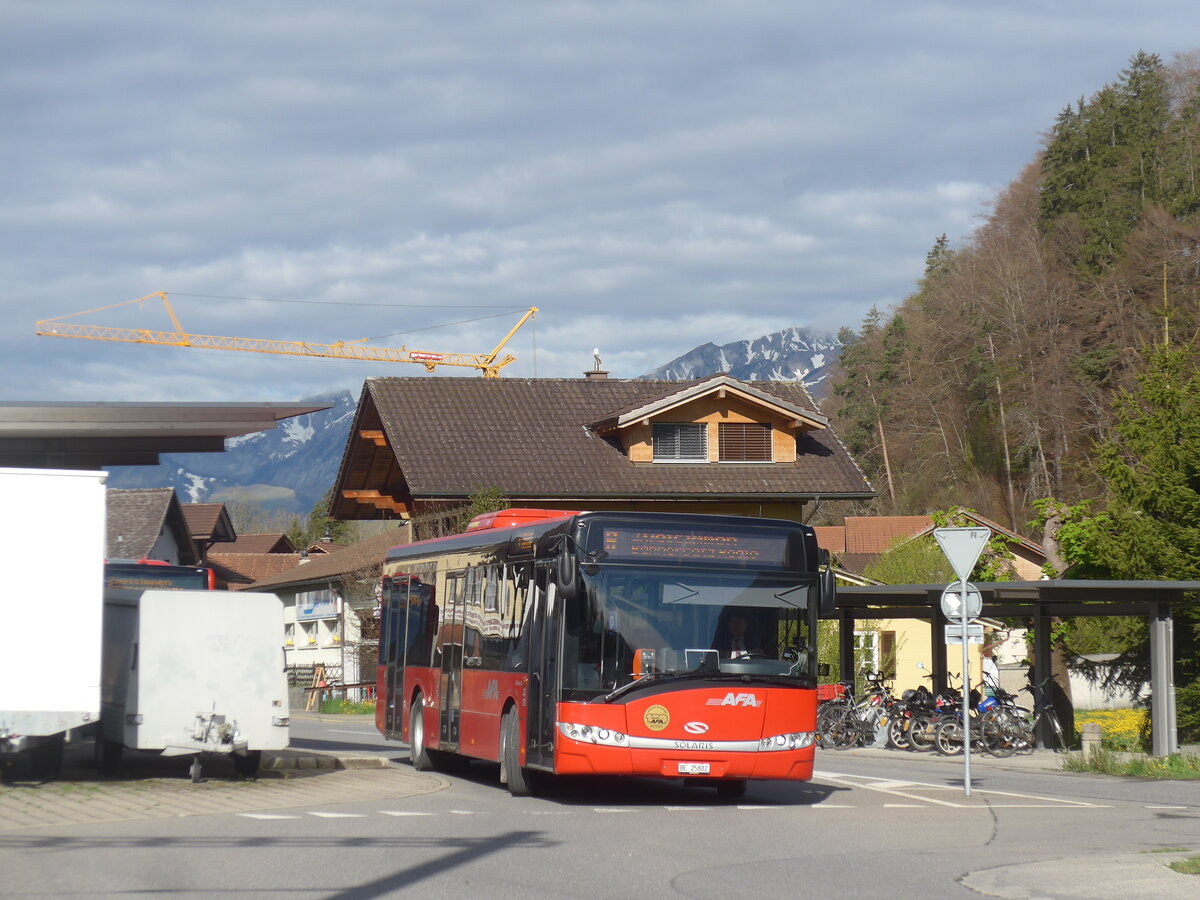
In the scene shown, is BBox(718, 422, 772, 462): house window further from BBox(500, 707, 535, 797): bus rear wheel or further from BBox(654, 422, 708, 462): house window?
BBox(500, 707, 535, 797): bus rear wheel

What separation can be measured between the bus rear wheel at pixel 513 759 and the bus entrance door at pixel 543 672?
1.48ft

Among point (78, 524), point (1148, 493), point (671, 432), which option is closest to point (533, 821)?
point (78, 524)

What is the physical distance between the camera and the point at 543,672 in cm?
1597

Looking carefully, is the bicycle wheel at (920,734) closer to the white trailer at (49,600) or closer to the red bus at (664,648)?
the red bus at (664,648)

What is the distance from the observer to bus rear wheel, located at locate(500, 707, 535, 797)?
16844 mm

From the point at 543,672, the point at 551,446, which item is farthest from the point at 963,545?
the point at 551,446

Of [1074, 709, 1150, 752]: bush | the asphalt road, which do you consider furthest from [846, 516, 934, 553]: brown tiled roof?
the asphalt road

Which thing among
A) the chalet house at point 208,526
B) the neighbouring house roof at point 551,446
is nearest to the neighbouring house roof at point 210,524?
the chalet house at point 208,526

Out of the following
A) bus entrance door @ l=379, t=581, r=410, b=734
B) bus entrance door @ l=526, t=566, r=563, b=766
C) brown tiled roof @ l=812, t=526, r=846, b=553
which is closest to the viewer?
bus entrance door @ l=526, t=566, r=563, b=766

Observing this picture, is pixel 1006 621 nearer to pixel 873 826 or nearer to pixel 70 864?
pixel 873 826

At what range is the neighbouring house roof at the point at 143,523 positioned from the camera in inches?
2297

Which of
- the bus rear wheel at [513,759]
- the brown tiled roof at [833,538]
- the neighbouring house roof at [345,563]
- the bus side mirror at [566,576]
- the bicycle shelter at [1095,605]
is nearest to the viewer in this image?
the bus side mirror at [566,576]

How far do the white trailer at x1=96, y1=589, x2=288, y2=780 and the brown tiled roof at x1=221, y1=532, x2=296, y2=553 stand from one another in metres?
96.4

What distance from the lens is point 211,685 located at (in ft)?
A: 56.2
